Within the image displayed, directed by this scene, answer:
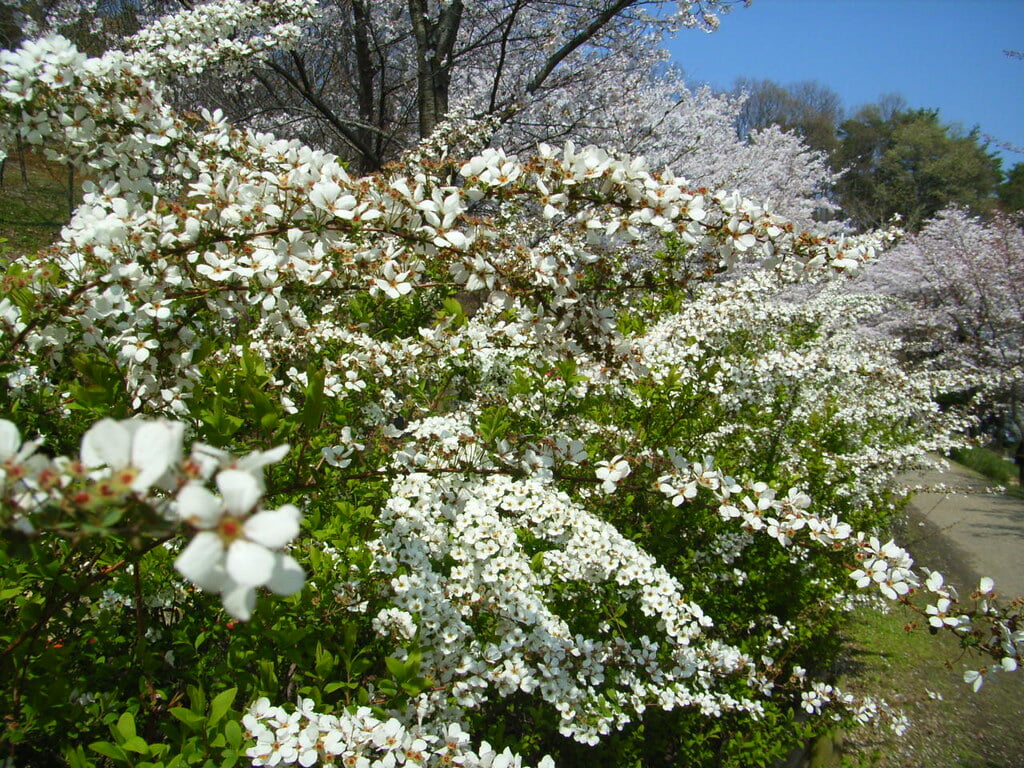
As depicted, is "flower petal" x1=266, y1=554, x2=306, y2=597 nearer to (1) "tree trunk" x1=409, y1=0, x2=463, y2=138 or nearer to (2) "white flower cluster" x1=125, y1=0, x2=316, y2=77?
(2) "white flower cluster" x1=125, y1=0, x2=316, y2=77

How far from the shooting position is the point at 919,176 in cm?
2625

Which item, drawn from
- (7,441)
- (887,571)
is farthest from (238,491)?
(887,571)

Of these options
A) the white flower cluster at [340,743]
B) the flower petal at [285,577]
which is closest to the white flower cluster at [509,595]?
the white flower cluster at [340,743]

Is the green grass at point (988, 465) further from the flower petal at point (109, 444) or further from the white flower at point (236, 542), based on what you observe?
the flower petal at point (109, 444)

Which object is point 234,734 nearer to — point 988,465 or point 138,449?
point 138,449

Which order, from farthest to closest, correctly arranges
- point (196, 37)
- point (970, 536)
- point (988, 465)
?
point (988, 465) → point (970, 536) → point (196, 37)

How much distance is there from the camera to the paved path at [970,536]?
7102mm

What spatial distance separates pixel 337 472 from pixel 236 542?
5.09 ft

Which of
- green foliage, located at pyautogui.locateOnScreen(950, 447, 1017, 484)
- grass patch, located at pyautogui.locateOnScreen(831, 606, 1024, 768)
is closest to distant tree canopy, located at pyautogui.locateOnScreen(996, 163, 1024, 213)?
green foliage, located at pyautogui.locateOnScreen(950, 447, 1017, 484)

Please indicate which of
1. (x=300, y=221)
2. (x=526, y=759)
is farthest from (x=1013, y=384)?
(x=300, y=221)

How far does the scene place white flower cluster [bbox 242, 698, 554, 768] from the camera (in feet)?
4.31

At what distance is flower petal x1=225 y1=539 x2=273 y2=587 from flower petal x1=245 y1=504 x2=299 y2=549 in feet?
0.04

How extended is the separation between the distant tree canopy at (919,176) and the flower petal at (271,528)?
93.6 ft

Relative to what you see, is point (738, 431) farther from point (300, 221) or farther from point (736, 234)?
point (300, 221)
